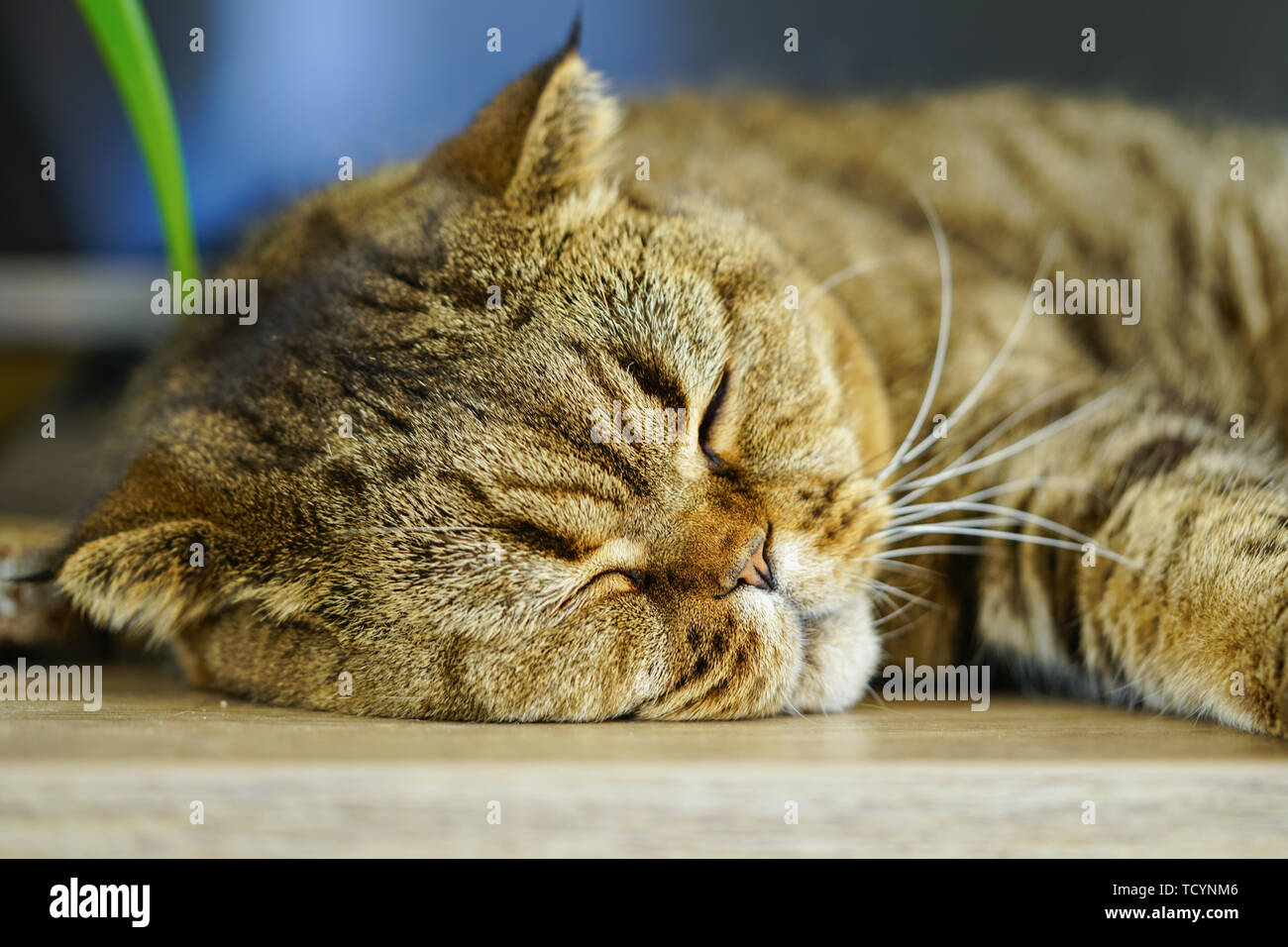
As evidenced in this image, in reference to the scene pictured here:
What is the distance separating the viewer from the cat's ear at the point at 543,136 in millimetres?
1449

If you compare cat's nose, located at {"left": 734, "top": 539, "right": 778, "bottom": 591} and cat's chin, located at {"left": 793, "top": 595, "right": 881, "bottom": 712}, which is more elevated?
cat's nose, located at {"left": 734, "top": 539, "right": 778, "bottom": 591}

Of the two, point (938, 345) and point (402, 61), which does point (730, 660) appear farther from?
point (402, 61)

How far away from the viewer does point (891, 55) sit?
3.30 m

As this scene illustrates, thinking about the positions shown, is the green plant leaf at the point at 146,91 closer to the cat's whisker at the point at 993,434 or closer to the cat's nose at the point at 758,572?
the cat's nose at the point at 758,572

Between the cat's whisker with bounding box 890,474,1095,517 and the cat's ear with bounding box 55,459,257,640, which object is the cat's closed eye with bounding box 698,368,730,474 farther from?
the cat's ear with bounding box 55,459,257,640

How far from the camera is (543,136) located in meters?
1.46

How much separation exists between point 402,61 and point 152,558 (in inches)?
90.6

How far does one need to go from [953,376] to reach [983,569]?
33cm

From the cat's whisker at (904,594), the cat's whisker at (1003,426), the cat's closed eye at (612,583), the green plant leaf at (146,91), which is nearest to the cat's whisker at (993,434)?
the cat's whisker at (1003,426)

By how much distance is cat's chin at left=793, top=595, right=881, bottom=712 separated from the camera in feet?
4.51

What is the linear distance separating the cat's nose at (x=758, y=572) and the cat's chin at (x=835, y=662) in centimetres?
9

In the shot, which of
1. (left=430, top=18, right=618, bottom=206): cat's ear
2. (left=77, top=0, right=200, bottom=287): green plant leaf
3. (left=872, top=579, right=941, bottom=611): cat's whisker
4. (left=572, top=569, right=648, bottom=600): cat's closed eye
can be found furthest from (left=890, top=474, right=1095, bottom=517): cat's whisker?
(left=77, top=0, right=200, bottom=287): green plant leaf

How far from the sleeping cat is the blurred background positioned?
140cm
